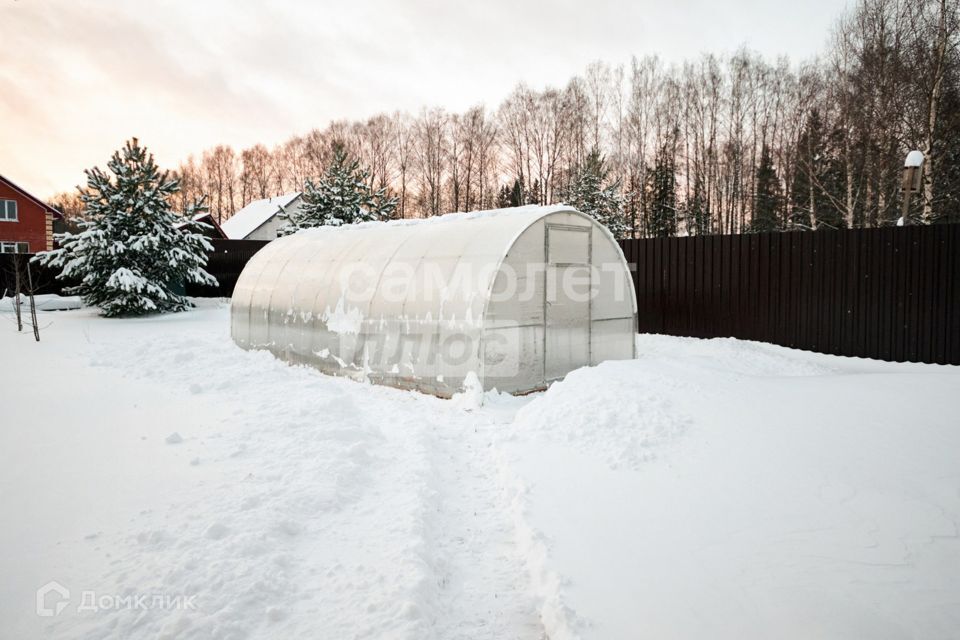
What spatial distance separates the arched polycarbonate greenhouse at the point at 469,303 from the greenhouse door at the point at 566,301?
2 centimetres

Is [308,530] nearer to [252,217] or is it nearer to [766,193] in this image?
[766,193]

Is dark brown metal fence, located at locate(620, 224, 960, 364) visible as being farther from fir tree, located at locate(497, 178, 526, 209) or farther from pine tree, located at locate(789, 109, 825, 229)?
fir tree, located at locate(497, 178, 526, 209)

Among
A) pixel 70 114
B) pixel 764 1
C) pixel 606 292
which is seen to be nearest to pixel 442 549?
pixel 606 292

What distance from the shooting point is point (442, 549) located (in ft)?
12.0

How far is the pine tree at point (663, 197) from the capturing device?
28203 millimetres

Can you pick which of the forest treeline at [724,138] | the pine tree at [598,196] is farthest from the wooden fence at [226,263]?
the pine tree at [598,196]

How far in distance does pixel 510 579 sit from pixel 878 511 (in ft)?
8.33

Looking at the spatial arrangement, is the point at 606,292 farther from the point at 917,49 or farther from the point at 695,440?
the point at 917,49

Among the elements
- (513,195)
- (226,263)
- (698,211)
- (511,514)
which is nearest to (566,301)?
(511,514)

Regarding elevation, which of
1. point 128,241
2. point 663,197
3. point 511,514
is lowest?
point 511,514

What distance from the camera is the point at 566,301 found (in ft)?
27.0

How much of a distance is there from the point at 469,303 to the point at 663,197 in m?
24.3

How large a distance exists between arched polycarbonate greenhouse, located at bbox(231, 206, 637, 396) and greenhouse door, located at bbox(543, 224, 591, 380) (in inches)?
0.7

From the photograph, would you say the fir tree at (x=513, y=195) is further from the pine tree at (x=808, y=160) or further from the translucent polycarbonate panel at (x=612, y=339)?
the translucent polycarbonate panel at (x=612, y=339)
